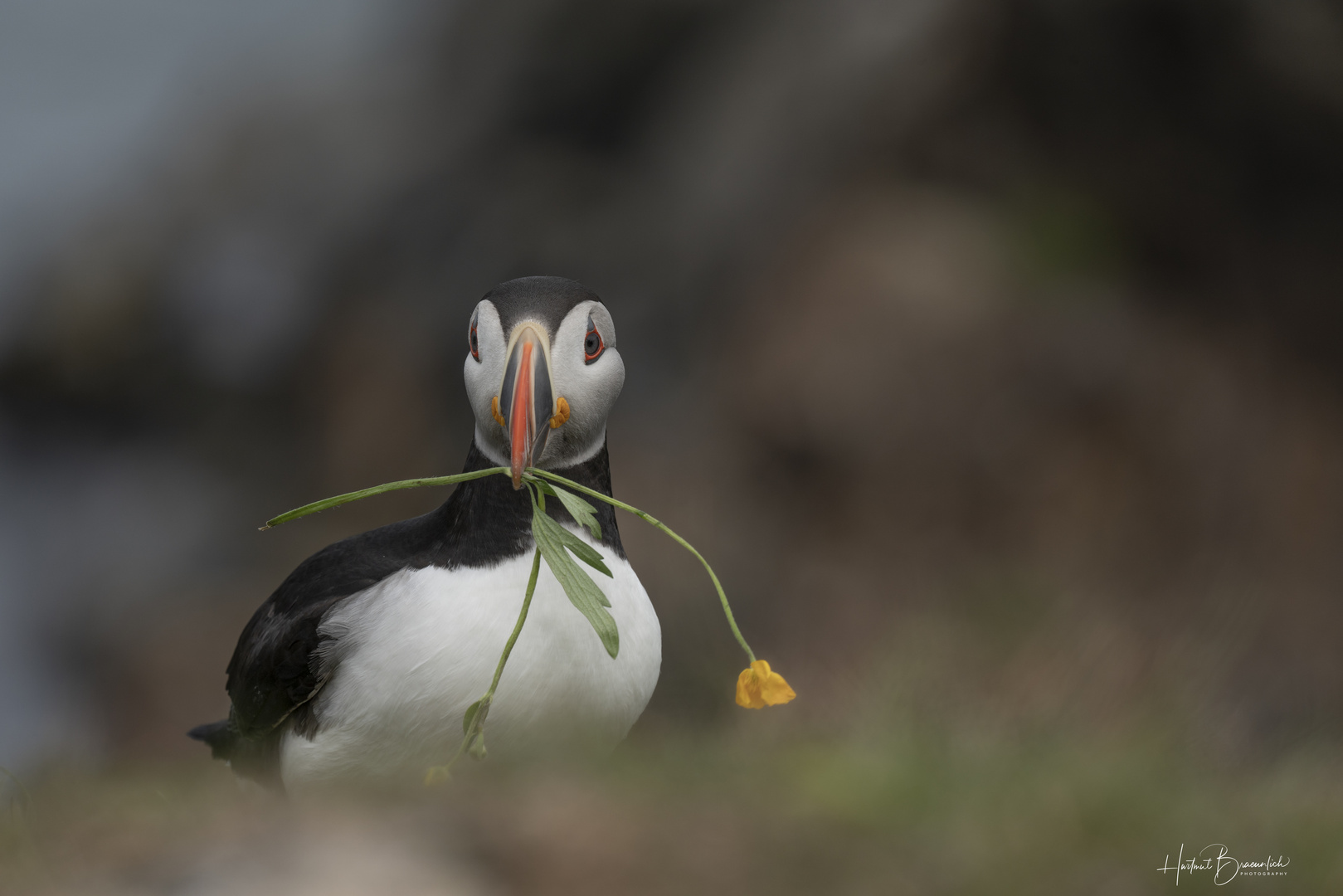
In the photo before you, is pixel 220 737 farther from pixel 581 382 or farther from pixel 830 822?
pixel 830 822

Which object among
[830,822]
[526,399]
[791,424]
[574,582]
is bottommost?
[830,822]

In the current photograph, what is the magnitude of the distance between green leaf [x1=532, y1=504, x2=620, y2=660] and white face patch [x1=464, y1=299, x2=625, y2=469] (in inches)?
13.0

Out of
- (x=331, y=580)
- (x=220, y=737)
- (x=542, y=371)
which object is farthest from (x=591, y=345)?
(x=220, y=737)

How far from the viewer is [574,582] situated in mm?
2744

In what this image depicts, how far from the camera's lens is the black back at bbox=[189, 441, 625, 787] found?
10.9 feet

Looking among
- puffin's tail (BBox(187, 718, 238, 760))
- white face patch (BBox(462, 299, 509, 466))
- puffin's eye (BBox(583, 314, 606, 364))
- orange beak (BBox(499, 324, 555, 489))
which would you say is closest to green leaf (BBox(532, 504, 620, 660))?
orange beak (BBox(499, 324, 555, 489))

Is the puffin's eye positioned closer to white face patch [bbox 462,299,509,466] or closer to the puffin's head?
the puffin's head

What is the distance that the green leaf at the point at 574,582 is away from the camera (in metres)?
2.66

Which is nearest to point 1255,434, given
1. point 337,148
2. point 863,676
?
point 863,676

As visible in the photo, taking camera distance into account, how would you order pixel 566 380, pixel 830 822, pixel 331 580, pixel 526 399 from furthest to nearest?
1. pixel 331 580
2. pixel 566 380
3. pixel 526 399
4. pixel 830 822

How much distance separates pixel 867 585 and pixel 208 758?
6001 millimetres

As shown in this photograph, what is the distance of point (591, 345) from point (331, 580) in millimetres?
1181

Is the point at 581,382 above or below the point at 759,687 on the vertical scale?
above

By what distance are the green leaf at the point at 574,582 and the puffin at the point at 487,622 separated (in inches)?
6.5
